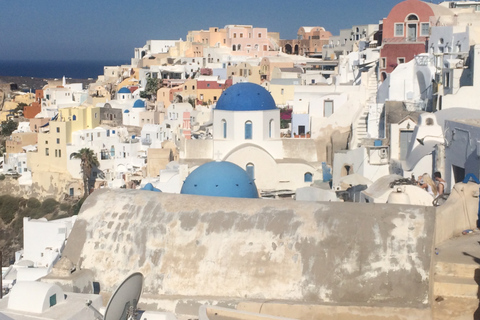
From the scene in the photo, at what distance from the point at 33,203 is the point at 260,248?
3112 centimetres

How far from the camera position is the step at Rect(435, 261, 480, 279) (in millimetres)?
9297

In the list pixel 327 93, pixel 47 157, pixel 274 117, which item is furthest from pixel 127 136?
pixel 274 117

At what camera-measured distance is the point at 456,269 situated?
938cm

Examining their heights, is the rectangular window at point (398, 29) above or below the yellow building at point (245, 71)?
above

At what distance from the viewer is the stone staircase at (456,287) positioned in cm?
919

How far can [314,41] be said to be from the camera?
6025 centimetres

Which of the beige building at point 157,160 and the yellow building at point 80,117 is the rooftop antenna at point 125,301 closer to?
the beige building at point 157,160

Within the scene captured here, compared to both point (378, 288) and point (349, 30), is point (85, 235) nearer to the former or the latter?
point (378, 288)

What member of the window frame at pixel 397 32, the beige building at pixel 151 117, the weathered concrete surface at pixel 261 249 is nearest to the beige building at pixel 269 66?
the beige building at pixel 151 117

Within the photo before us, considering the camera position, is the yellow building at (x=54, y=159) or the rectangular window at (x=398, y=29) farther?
the yellow building at (x=54, y=159)

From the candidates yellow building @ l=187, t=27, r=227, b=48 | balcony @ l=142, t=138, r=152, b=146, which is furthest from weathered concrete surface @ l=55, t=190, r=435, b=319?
yellow building @ l=187, t=27, r=227, b=48

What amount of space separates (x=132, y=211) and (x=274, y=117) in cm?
1257

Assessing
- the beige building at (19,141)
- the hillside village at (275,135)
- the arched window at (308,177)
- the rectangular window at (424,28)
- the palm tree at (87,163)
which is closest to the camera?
the hillside village at (275,135)

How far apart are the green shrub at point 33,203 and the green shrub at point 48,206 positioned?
0.39 meters
